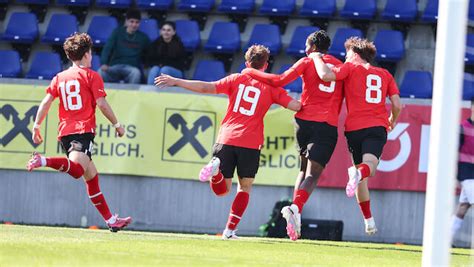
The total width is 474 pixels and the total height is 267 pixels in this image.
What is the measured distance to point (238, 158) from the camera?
11.0 m

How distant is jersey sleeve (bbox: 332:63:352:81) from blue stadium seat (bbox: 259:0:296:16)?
257 inches

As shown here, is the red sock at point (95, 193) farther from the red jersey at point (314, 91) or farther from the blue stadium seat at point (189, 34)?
the blue stadium seat at point (189, 34)

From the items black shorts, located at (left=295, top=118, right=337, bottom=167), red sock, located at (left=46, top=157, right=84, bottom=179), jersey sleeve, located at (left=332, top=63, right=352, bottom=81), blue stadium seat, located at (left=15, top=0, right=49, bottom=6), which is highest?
blue stadium seat, located at (left=15, top=0, right=49, bottom=6)

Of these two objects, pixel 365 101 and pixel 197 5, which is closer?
pixel 365 101

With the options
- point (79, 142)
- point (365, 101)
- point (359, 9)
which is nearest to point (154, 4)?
point (359, 9)

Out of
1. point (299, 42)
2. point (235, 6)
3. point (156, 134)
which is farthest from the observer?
point (235, 6)

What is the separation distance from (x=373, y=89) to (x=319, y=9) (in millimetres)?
6284

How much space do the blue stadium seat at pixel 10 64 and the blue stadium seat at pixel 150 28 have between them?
1.97 metres

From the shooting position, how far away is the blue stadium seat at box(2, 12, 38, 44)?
17.5m

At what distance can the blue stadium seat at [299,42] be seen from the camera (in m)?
16.6

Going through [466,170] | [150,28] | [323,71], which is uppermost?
[150,28]

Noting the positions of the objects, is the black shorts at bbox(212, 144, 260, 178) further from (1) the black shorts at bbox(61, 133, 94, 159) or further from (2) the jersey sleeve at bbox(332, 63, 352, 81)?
(1) the black shorts at bbox(61, 133, 94, 159)

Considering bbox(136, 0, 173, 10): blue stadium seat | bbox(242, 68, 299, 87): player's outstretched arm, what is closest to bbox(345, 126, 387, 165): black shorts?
bbox(242, 68, 299, 87): player's outstretched arm

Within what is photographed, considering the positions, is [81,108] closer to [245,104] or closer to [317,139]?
[245,104]
